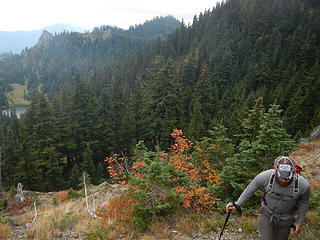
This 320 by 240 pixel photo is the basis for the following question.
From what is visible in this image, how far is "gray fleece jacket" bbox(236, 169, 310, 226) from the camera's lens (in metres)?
3.12

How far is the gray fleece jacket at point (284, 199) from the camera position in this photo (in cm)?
312

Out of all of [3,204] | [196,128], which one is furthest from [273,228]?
[196,128]

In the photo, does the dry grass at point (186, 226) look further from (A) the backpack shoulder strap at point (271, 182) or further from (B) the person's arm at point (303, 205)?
(A) the backpack shoulder strap at point (271, 182)

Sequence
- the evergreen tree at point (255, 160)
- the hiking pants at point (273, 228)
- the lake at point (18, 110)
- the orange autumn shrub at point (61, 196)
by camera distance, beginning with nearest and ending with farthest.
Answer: the hiking pants at point (273, 228) < the evergreen tree at point (255, 160) < the orange autumn shrub at point (61, 196) < the lake at point (18, 110)

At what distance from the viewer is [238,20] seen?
90625mm

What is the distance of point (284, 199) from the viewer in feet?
10.4

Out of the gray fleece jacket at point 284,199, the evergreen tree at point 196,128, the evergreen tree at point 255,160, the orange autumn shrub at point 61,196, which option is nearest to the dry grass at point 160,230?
the evergreen tree at point 255,160

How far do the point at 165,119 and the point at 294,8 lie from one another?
93.4 m

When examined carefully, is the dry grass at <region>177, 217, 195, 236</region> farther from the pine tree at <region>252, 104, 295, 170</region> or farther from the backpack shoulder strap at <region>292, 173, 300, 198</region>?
the backpack shoulder strap at <region>292, 173, 300, 198</region>

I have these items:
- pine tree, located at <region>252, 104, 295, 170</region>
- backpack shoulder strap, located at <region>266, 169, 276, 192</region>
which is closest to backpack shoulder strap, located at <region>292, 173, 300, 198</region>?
backpack shoulder strap, located at <region>266, 169, 276, 192</region>

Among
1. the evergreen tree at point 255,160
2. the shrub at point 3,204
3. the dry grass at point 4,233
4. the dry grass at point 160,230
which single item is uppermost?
the evergreen tree at point 255,160

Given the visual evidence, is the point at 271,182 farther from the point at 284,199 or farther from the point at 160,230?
the point at 160,230

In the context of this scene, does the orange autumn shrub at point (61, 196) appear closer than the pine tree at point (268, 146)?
No

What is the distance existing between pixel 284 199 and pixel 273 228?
28.6 inches
